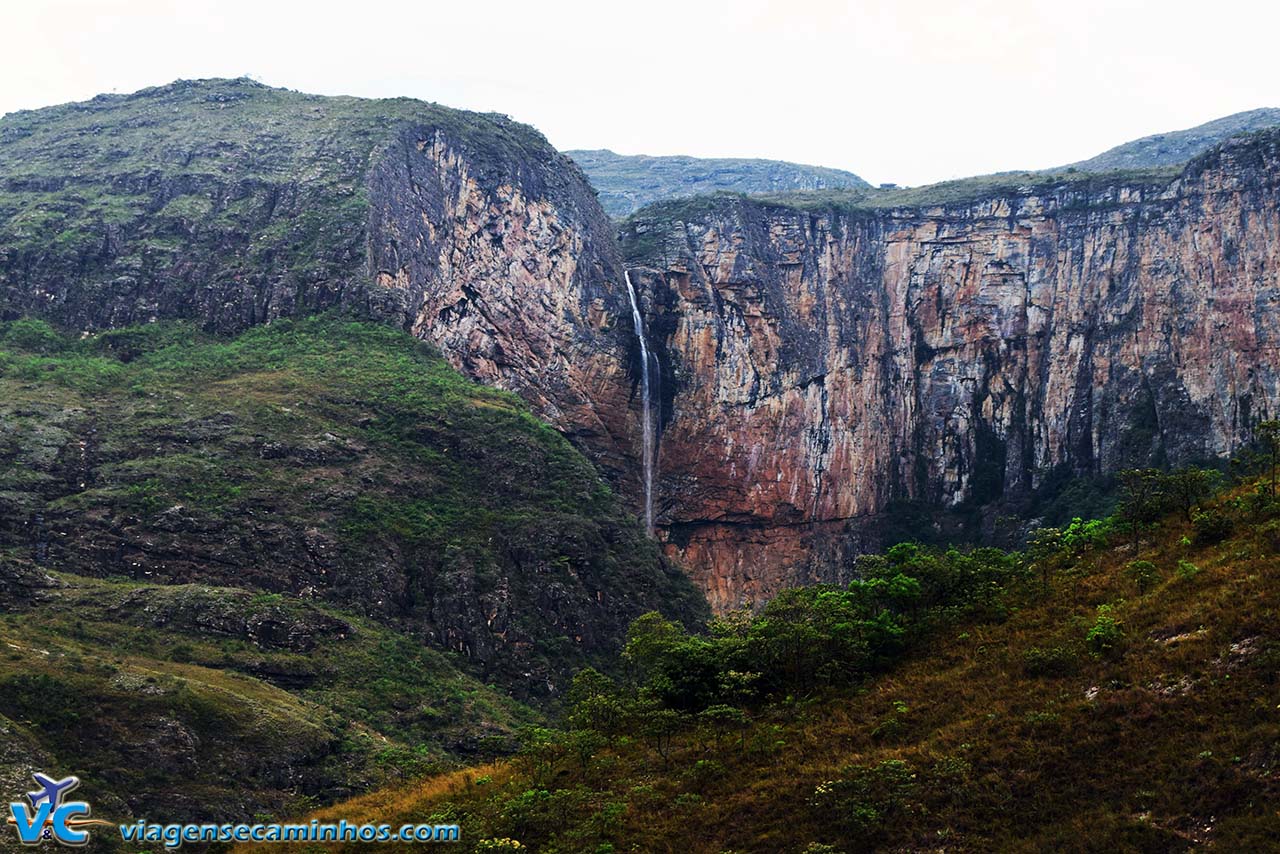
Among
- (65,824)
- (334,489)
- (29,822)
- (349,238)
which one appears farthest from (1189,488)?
(349,238)

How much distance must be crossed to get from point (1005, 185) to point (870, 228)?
29.3 ft

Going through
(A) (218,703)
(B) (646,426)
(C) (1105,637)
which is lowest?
(A) (218,703)

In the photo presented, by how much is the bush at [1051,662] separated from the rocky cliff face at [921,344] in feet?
160

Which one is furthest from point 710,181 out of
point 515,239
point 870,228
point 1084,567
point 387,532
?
point 1084,567

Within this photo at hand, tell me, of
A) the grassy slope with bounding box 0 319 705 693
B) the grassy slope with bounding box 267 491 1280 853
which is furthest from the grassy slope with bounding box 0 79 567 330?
the grassy slope with bounding box 267 491 1280 853

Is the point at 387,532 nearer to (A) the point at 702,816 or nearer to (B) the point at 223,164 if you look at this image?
(A) the point at 702,816

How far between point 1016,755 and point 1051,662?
3.06 metres

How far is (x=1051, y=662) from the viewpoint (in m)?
24.2

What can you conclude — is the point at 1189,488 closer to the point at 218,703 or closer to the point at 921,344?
the point at 218,703

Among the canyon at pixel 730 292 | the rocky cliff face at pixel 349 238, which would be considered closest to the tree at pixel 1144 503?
the canyon at pixel 730 292

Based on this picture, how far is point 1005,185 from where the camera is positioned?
3167 inches

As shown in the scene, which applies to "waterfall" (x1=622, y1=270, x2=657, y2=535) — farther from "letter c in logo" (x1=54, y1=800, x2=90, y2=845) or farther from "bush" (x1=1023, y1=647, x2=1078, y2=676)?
"bush" (x1=1023, y1=647, x2=1078, y2=676)

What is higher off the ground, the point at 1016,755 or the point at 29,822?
the point at 1016,755

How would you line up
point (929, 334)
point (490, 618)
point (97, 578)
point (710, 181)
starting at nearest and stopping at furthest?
point (97, 578) < point (490, 618) < point (929, 334) < point (710, 181)
